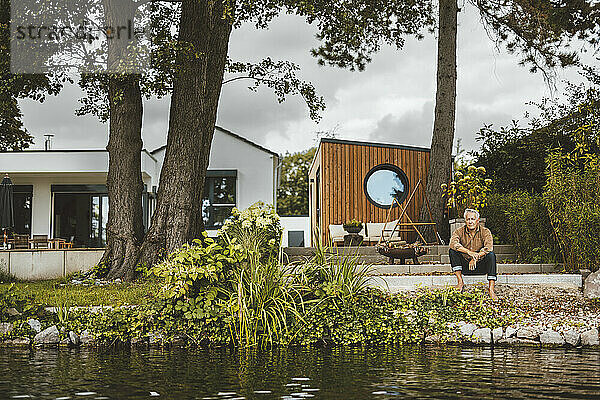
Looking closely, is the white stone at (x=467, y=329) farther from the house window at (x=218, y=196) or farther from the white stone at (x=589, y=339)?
the house window at (x=218, y=196)

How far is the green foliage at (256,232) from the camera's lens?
774 cm

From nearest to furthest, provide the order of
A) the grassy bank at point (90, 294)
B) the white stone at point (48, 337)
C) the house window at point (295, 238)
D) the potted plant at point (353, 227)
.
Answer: the white stone at point (48, 337) < the grassy bank at point (90, 294) < the potted plant at point (353, 227) < the house window at point (295, 238)

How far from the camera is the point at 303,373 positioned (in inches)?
214

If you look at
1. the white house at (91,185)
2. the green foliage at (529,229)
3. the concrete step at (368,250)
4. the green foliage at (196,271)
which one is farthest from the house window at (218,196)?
the green foliage at (196,271)

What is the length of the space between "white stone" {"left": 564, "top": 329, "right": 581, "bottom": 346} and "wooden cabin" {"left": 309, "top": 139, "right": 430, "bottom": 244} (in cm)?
840

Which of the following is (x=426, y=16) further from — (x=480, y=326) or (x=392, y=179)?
(x=480, y=326)

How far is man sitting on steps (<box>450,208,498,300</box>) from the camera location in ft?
27.8

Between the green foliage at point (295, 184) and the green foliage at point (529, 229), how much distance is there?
90.6 feet

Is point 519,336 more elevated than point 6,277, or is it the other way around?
point 6,277

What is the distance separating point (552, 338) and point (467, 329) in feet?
2.95

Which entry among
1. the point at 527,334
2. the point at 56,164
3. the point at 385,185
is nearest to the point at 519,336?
the point at 527,334

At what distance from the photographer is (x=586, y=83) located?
18.2 meters

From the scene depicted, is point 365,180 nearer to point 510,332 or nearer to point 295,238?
point 295,238

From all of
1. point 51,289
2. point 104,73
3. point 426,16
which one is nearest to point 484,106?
point 426,16
